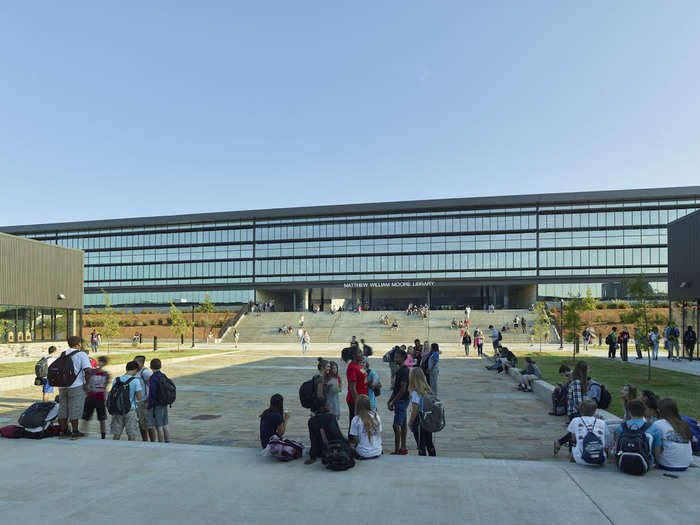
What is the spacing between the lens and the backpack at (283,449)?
7.24 m

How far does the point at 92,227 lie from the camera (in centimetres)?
8275

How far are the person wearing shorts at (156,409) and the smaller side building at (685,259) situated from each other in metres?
27.8

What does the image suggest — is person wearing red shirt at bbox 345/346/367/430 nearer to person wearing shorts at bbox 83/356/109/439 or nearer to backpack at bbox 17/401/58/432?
person wearing shorts at bbox 83/356/109/439

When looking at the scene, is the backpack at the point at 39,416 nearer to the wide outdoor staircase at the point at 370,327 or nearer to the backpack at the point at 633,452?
the backpack at the point at 633,452

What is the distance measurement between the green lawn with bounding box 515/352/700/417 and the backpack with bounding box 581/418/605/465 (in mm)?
4987

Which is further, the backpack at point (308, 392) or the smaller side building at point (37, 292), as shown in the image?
the smaller side building at point (37, 292)

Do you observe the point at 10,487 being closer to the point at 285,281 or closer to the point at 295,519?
the point at 295,519

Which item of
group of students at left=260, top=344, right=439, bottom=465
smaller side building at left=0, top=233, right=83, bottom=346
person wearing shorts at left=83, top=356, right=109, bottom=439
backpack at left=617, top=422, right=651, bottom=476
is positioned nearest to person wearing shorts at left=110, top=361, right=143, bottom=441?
person wearing shorts at left=83, top=356, right=109, bottom=439

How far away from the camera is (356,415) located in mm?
7504

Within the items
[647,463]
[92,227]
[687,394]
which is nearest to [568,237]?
[687,394]

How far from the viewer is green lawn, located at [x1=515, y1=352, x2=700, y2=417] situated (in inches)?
484

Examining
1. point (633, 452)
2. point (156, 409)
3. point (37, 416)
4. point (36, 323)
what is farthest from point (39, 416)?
point (36, 323)

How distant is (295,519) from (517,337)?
45.5 metres

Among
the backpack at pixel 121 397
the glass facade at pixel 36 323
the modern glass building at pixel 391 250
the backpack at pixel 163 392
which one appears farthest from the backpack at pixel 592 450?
the modern glass building at pixel 391 250
